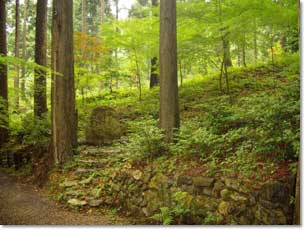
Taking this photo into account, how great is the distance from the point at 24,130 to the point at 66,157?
1960 mm

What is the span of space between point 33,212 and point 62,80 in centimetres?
240

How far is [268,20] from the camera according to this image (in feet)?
15.4

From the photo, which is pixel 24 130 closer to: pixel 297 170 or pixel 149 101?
pixel 149 101

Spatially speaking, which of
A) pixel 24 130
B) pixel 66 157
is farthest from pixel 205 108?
pixel 24 130

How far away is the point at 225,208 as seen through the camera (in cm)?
306

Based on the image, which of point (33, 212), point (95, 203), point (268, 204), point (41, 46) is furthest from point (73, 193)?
point (41, 46)

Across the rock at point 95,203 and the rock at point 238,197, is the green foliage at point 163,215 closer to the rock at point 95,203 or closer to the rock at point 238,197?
the rock at point 238,197

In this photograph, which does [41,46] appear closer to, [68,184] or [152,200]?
[68,184]

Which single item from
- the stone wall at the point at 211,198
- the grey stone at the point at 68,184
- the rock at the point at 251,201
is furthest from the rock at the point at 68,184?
the rock at the point at 251,201

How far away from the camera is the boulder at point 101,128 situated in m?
6.29

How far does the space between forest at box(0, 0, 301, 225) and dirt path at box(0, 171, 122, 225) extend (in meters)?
0.01

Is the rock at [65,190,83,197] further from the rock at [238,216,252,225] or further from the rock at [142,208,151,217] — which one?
the rock at [238,216,252,225]

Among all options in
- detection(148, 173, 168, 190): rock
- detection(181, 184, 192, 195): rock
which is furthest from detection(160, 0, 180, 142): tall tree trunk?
detection(181, 184, 192, 195): rock

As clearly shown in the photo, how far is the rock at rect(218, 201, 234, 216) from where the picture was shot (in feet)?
9.94
